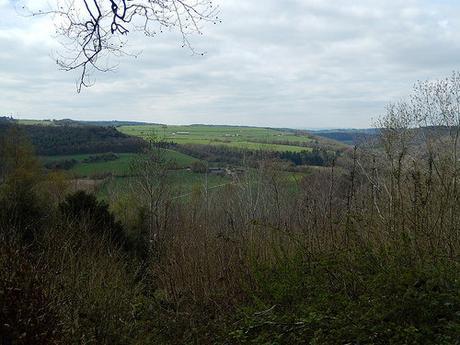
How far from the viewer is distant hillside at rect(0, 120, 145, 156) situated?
48.8 meters

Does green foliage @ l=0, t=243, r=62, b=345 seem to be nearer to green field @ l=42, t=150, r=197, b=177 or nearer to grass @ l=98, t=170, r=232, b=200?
grass @ l=98, t=170, r=232, b=200

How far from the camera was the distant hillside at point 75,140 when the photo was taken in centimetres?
4884

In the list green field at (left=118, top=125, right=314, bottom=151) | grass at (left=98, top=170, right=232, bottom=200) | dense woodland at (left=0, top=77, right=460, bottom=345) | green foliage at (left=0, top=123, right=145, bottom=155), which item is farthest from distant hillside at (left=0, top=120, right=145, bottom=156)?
dense woodland at (left=0, top=77, right=460, bottom=345)

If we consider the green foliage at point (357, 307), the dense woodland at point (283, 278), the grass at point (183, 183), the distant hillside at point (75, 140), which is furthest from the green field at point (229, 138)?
the green foliage at point (357, 307)

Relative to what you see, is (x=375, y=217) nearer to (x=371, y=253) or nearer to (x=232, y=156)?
(x=371, y=253)

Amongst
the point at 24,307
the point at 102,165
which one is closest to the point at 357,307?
the point at 24,307

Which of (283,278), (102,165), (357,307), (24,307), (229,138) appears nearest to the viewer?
(24,307)

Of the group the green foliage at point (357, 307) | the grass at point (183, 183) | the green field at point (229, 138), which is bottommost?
the grass at point (183, 183)

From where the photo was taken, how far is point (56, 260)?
247 inches

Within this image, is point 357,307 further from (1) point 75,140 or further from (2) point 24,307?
(1) point 75,140

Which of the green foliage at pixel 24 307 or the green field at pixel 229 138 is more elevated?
the green field at pixel 229 138

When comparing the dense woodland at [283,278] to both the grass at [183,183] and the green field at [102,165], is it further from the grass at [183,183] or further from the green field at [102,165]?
the green field at [102,165]

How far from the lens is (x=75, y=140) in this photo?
50.4 meters

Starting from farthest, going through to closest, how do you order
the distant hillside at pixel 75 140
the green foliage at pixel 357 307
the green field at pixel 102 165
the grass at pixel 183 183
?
the distant hillside at pixel 75 140 < the green field at pixel 102 165 < the grass at pixel 183 183 < the green foliage at pixel 357 307
